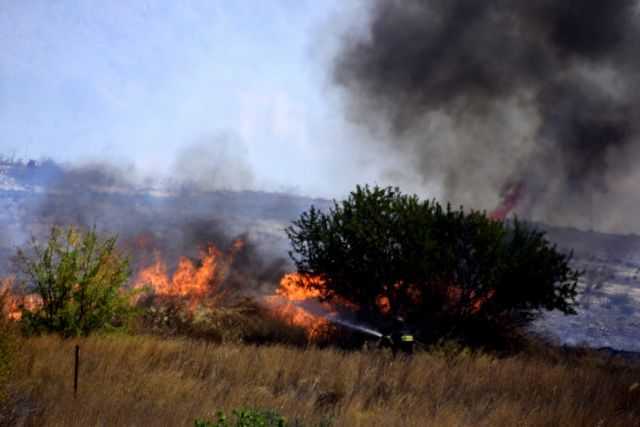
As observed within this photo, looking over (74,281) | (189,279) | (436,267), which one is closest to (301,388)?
(74,281)

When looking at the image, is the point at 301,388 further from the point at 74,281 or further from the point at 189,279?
the point at 189,279

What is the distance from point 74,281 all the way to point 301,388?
602 cm

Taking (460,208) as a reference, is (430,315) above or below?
below

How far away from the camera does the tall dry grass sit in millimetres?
7555

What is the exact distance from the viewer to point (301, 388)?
33.6ft

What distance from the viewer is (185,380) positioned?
9.59 m

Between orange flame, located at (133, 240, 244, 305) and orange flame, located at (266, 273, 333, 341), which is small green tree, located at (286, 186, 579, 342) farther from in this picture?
orange flame, located at (133, 240, 244, 305)

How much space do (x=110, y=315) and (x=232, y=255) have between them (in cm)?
2796

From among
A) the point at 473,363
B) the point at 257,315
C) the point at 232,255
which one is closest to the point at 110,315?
the point at 473,363

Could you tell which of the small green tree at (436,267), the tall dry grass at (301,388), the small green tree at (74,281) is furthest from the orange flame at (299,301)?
the tall dry grass at (301,388)

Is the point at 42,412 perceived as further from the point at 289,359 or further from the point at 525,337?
the point at 525,337

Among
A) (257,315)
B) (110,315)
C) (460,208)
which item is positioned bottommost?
(257,315)

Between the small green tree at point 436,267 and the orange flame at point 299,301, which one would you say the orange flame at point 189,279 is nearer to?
the orange flame at point 299,301

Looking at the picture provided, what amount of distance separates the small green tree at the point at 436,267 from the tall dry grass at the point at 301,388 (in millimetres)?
10552
